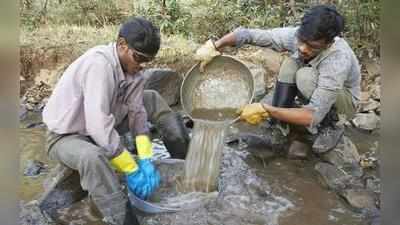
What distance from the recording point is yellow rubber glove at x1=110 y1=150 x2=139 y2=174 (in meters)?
2.60

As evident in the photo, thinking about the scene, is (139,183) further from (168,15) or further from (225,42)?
(168,15)

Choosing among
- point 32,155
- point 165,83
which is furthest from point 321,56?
point 32,155

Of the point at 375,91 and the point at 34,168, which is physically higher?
the point at 375,91

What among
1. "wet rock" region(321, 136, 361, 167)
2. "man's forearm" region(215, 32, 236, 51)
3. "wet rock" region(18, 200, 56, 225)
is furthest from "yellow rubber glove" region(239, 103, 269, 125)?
"wet rock" region(18, 200, 56, 225)

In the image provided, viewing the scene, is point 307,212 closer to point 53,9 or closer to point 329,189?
point 329,189

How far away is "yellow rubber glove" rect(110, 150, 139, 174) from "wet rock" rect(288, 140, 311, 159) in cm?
148

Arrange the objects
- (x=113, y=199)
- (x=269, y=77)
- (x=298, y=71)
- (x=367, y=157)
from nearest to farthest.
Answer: (x=113, y=199) → (x=298, y=71) → (x=367, y=157) → (x=269, y=77)

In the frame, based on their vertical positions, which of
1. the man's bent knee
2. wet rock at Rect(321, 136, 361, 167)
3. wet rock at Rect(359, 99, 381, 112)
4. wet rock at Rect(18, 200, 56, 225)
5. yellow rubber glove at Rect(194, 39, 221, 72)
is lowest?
wet rock at Rect(18, 200, 56, 225)

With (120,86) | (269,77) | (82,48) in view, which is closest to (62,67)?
(82,48)

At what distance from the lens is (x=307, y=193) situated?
3182 millimetres

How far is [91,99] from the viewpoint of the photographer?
251 cm

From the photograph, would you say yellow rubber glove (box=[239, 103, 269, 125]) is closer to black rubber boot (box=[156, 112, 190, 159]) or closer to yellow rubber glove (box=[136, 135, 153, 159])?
black rubber boot (box=[156, 112, 190, 159])

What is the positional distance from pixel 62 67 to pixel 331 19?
3398 mm

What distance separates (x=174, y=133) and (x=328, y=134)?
1.20m
